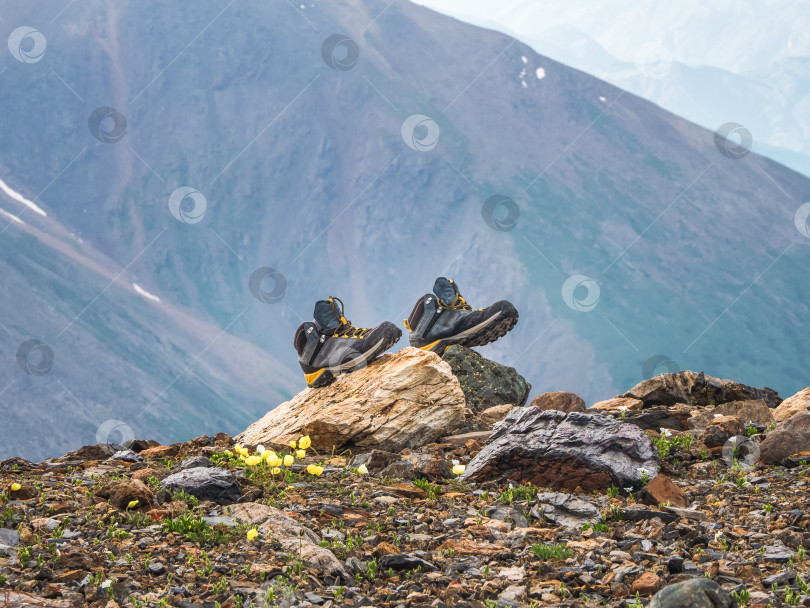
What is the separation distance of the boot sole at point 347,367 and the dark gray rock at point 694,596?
25.0ft

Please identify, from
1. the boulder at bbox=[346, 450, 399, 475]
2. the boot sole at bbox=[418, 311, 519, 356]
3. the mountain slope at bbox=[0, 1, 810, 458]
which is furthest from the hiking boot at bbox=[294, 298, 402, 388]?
the mountain slope at bbox=[0, 1, 810, 458]

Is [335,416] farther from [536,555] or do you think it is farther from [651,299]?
[651,299]

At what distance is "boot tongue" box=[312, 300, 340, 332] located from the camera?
12.6 m

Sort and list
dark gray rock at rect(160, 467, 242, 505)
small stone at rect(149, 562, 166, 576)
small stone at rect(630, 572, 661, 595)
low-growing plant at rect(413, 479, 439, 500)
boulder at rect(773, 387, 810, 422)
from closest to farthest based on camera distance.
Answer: small stone at rect(630, 572, 661, 595)
small stone at rect(149, 562, 166, 576)
dark gray rock at rect(160, 467, 242, 505)
low-growing plant at rect(413, 479, 439, 500)
boulder at rect(773, 387, 810, 422)

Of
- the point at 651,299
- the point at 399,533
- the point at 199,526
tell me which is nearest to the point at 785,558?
the point at 399,533

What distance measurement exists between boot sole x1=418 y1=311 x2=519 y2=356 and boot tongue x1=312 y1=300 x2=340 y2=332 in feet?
5.21

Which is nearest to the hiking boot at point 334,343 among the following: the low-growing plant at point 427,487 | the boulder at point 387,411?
the boulder at point 387,411

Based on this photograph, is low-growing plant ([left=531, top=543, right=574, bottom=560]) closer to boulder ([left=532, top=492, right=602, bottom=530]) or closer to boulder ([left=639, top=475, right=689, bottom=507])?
boulder ([left=532, top=492, right=602, bottom=530])

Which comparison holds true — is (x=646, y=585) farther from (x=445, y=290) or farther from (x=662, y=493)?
(x=445, y=290)

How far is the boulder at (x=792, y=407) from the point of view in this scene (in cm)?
1099

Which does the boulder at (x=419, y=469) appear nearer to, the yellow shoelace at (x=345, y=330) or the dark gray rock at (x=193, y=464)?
the dark gray rock at (x=193, y=464)

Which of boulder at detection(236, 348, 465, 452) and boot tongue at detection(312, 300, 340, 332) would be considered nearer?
boulder at detection(236, 348, 465, 452)

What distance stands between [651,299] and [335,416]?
185 feet

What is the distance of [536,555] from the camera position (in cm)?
630
